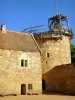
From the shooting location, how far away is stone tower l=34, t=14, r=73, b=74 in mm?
36094

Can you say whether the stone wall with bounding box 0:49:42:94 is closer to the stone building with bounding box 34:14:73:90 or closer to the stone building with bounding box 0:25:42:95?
the stone building with bounding box 0:25:42:95

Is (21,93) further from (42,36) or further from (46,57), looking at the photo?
(42,36)

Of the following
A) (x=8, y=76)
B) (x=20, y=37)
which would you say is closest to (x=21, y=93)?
(x=8, y=76)

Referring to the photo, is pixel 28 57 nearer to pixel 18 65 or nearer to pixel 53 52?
pixel 18 65

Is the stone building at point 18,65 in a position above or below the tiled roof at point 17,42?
below

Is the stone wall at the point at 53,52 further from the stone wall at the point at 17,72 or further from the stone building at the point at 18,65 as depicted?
the stone wall at the point at 17,72

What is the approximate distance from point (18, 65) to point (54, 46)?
9129 mm

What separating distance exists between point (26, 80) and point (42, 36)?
9435mm

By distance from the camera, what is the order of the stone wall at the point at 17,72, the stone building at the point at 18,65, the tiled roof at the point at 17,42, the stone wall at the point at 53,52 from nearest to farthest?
1. the stone wall at the point at 17,72
2. the stone building at the point at 18,65
3. the tiled roof at the point at 17,42
4. the stone wall at the point at 53,52

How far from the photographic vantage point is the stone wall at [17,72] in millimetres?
28428

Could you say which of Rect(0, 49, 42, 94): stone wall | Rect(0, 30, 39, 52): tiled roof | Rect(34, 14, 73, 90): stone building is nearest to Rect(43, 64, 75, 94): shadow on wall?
Rect(34, 14, 73, 90): stone building

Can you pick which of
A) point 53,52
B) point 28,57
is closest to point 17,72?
point 28,57

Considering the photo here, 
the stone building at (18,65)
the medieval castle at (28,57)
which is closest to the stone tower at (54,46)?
the medieval castle at (28,57)

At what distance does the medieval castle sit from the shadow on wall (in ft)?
4.17
